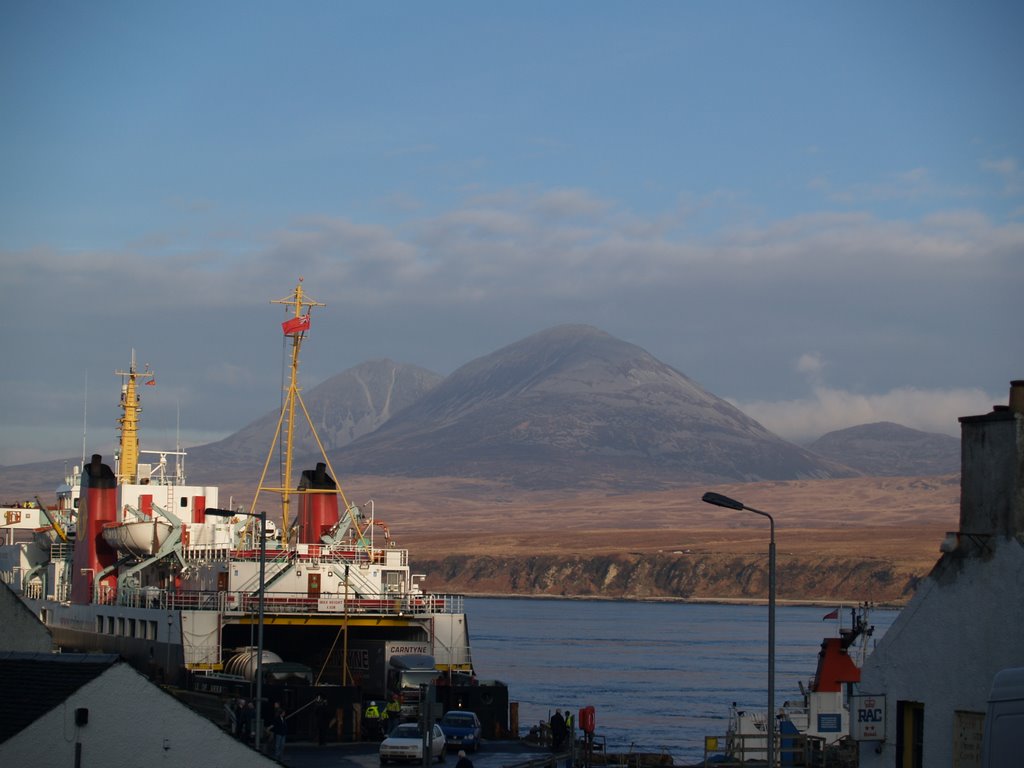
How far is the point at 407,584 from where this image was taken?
181 feet

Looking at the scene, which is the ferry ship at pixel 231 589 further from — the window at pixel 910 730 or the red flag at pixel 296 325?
the window at pixel 910 730

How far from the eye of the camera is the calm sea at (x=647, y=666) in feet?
190

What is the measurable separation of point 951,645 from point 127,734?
34.4 feet

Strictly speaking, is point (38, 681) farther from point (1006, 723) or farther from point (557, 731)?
point (557, 731)

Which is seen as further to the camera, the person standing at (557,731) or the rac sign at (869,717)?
the person standing at (557,731)

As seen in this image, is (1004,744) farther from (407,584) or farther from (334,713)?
(407,584)

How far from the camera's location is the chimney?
20.4 metres

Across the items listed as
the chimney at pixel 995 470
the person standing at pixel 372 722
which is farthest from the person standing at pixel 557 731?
the chimney at pixel 995 470

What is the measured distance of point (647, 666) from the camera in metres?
89.1

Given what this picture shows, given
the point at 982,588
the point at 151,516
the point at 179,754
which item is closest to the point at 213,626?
the point at 151,516

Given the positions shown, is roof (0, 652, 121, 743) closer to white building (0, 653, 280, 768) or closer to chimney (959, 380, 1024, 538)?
white building (0, 653, 280, 768)

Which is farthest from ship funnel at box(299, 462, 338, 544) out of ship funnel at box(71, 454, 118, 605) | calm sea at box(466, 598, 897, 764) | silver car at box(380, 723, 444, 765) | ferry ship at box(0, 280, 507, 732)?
silver car at box(380, 723, 444, 765)

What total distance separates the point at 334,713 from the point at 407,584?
45.9 feet

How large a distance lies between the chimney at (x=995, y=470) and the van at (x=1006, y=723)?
588cm
